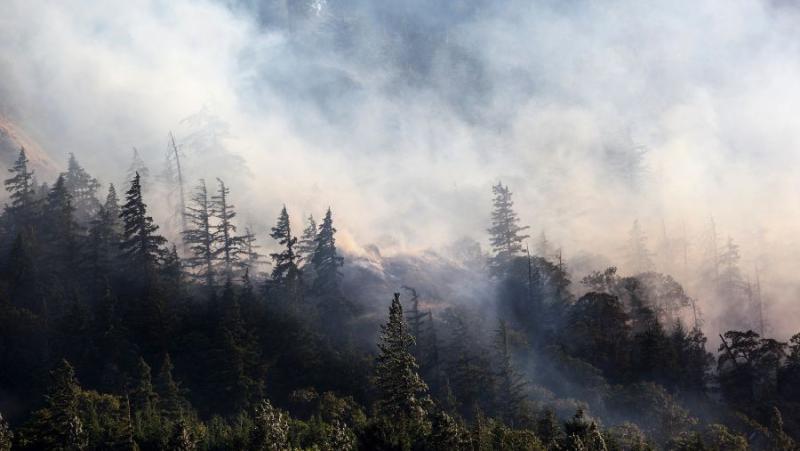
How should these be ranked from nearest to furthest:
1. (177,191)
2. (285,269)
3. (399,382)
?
1. (399,382)
2. (285,269)
3. (177,191)

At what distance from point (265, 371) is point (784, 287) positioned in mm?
102311

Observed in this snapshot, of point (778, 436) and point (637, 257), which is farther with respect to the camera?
point (637, 257)

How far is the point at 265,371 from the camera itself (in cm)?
7475

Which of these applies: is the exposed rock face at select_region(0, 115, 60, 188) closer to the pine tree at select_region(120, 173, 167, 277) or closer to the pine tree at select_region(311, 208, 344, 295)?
the pine tree at select_region(120, 173, 167, 277)

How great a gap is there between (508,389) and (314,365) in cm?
1958

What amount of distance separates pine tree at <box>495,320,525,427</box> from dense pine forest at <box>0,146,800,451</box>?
0.21m

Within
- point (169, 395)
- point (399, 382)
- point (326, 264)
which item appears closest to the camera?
point (399, 382)

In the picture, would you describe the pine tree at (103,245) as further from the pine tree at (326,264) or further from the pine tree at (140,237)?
the pine tree at (326,264)

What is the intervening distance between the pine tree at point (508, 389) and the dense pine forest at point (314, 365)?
0.69 feet

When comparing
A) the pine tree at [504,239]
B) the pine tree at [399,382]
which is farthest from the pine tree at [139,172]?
the pine tree at [399,382]

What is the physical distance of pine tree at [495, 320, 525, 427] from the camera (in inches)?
2921

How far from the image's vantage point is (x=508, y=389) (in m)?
76.5

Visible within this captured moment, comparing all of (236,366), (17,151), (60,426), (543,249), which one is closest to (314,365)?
(236,366)

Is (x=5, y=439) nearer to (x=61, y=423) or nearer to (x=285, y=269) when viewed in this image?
(x=61, y=423)
